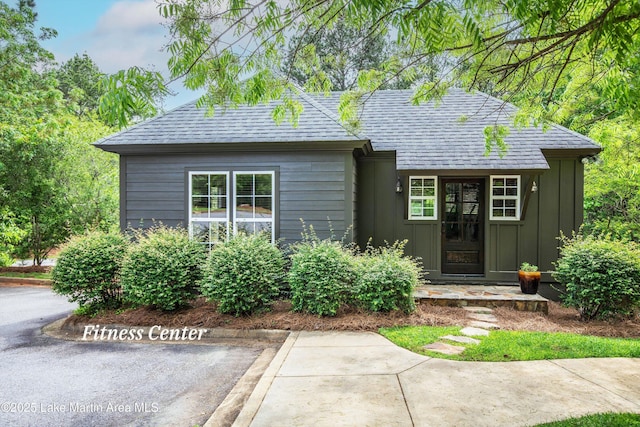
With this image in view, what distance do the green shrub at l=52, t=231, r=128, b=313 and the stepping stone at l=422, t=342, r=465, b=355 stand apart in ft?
15.2

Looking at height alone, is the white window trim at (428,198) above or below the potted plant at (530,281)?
above

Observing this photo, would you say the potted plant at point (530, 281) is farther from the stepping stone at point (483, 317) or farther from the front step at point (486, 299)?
the stepping stone at point (483, 317)

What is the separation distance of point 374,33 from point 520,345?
369 cm

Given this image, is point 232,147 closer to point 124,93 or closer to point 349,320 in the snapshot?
point 349,320

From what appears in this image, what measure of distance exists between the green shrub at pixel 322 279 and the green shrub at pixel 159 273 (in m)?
1.53

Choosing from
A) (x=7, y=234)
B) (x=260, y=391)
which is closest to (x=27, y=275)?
(x=7, y=234)

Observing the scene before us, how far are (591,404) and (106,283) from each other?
6130 mm

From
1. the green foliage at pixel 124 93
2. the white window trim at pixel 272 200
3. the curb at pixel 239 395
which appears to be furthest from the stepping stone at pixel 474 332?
the green foliage at pixel 124 93

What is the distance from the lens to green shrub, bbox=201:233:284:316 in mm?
5438

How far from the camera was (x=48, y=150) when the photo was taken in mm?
10461

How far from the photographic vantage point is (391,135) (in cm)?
827

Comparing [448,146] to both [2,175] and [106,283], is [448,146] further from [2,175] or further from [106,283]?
[2,175]

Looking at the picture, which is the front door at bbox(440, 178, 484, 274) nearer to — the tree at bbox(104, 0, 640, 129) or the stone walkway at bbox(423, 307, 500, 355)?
the stone walkway at bbox(423, 307, 500, 355)

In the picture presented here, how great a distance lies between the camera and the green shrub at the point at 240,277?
544cm
